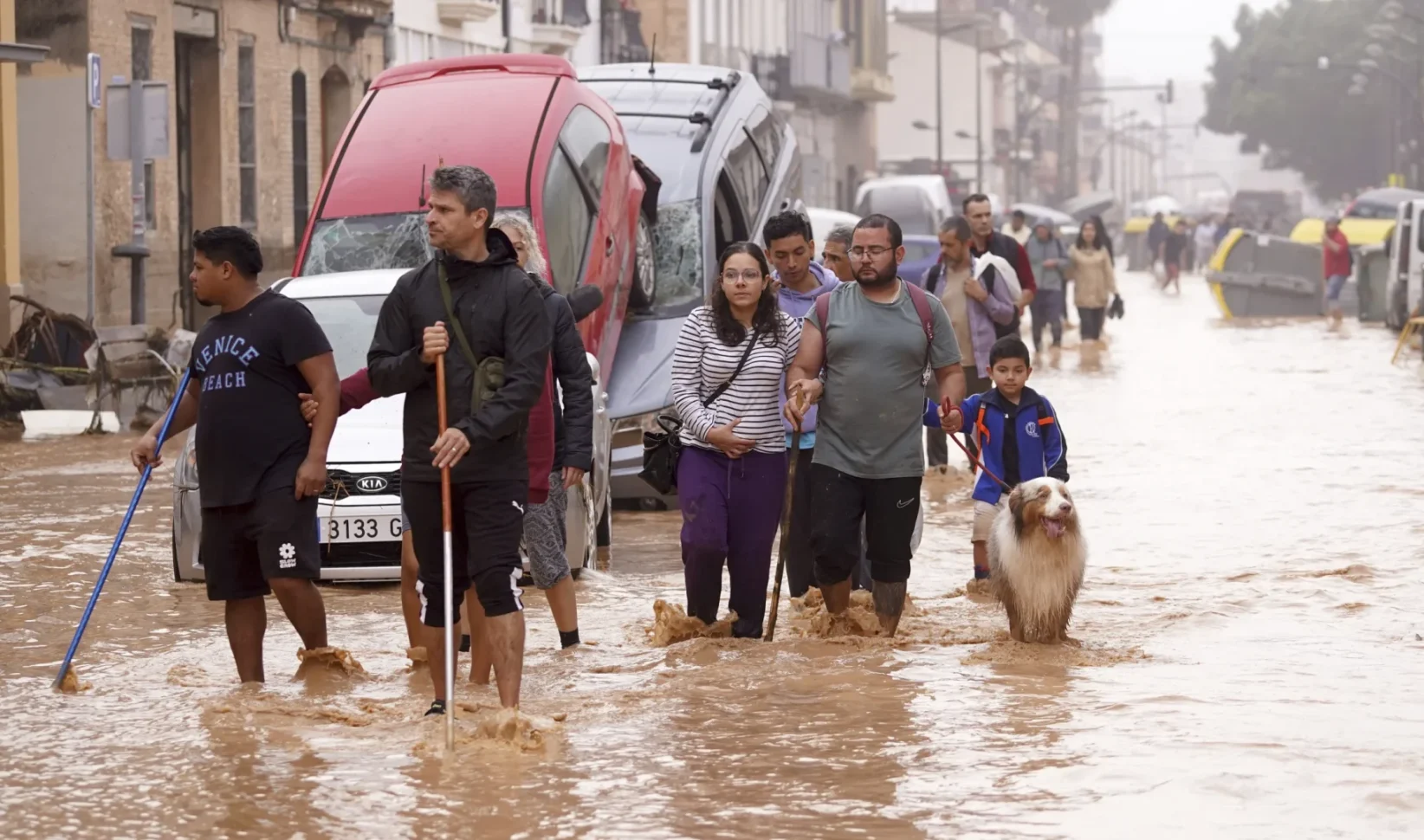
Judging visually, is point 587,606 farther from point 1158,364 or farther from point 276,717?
point 1158,364

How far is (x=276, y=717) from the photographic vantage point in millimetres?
7895


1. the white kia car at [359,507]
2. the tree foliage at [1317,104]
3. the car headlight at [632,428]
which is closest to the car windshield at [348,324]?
the white kia car at [359,507]

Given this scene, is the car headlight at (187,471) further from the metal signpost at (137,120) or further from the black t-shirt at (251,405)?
the metal signpost at (137,120)

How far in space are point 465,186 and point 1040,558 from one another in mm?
2811

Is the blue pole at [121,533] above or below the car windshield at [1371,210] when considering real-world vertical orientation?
below

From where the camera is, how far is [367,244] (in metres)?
14.5

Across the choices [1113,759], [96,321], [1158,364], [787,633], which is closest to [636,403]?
[787,633]

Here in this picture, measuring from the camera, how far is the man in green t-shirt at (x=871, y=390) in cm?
886

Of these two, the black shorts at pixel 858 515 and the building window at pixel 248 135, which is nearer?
the black shorts at pixel 858 515

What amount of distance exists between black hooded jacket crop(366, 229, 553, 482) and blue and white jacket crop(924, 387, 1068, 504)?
3274mm

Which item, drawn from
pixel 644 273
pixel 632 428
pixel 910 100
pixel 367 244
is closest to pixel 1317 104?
pixel 910 100

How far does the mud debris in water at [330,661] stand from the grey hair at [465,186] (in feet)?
6.51

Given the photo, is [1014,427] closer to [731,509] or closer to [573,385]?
[731,509]

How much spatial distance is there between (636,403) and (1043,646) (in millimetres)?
5656
